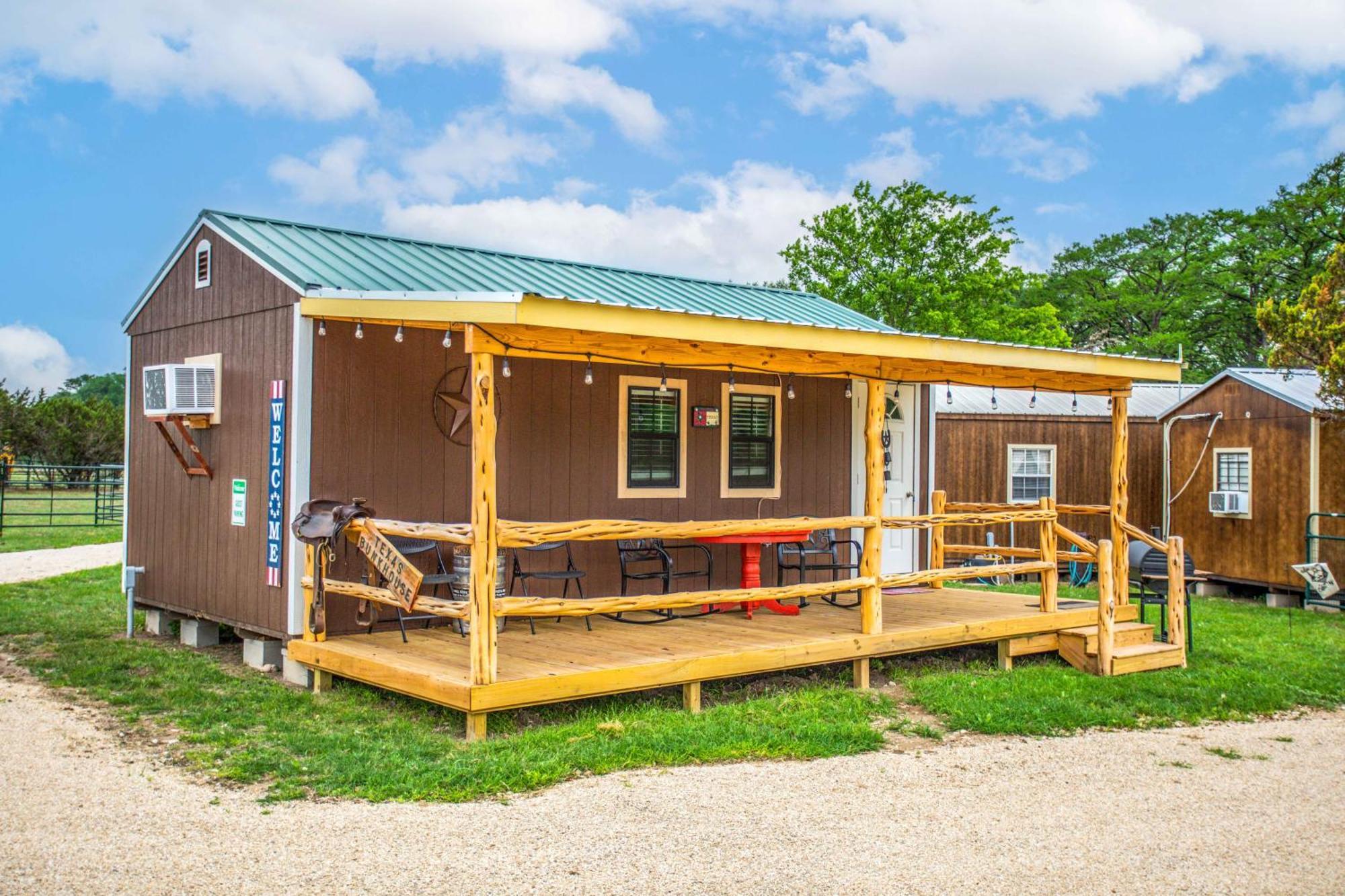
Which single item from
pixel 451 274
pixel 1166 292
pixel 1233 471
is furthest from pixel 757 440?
pixel 1166 292

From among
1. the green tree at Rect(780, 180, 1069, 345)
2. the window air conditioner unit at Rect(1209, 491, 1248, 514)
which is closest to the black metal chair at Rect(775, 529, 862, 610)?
the window air conditioner unit at Rect(1209, 491, 1248, 514)

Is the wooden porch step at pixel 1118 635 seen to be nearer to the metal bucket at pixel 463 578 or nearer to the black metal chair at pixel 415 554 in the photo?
the metal bucket at pixel 463 578

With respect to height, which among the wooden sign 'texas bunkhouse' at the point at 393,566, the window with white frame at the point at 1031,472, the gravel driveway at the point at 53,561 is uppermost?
→ the window with white frame at the point at 1031,472

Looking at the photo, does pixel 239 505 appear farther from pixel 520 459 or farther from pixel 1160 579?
pixel 1160 579

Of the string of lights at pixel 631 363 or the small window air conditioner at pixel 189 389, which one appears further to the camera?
the small window air conditioner at pixel 189 389

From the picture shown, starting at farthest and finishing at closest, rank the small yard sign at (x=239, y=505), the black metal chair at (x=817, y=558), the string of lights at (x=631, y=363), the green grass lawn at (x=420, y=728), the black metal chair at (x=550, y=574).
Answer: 1. the black metal chair at (x=817, y=558)
2. the small yard sign at (x=239, y=505)
3. the black metal chair at (x=550, y=574)
4. the string of lights at (x=631, y=363)
5. the green grass lawn at (x=420, y=728)

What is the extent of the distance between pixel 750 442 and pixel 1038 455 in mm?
7162

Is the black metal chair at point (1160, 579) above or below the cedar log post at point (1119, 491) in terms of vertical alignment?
below

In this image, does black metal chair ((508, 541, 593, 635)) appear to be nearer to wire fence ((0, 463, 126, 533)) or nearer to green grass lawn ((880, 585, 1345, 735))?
green grass lawn ((880, 585, 1345, 735))

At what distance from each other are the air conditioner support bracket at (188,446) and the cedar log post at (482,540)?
11.5ft

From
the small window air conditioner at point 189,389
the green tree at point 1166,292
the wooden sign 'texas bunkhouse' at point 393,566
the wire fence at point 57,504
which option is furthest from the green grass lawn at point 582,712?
the green tree at point 1166,292

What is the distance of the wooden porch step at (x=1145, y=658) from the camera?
8477mm

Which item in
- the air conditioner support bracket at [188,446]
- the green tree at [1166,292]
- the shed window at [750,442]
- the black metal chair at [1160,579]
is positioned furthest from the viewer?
the green tree at [1166,292]

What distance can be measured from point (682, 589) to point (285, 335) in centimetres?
382
